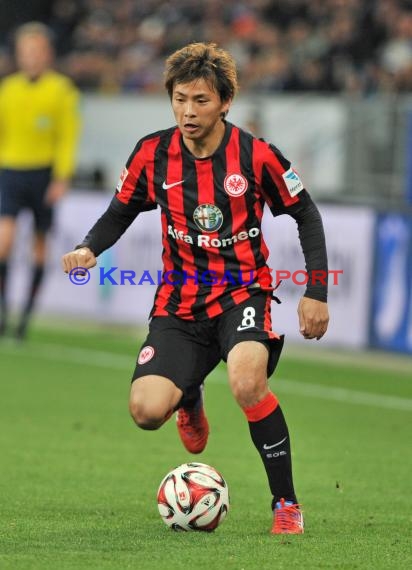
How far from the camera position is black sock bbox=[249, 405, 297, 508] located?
557 cm

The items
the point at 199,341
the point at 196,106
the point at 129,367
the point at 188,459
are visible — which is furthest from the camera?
the point at 129,367

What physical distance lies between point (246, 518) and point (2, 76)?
18087 millimetres

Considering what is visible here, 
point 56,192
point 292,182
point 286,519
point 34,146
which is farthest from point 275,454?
point 34,146

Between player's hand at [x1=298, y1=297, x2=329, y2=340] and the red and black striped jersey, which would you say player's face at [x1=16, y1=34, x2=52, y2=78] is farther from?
player's hand at [x1=298, y1=297, x2=329, y2=340]

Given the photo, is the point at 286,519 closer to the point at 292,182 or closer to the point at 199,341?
the point at 199,341

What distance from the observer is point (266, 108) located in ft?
57.8

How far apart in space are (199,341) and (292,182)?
2.56 feet

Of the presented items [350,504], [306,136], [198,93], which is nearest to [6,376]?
[350,504]

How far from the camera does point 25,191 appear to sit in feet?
41.7

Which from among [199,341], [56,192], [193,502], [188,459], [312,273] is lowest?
[188,459]

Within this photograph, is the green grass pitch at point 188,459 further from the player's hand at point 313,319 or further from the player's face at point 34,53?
the player's face at point 34,53

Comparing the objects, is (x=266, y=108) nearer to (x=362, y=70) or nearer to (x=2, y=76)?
(x=362, y=70)

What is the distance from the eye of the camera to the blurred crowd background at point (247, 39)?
1805 cm

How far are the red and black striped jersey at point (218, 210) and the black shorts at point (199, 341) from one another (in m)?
0.05
